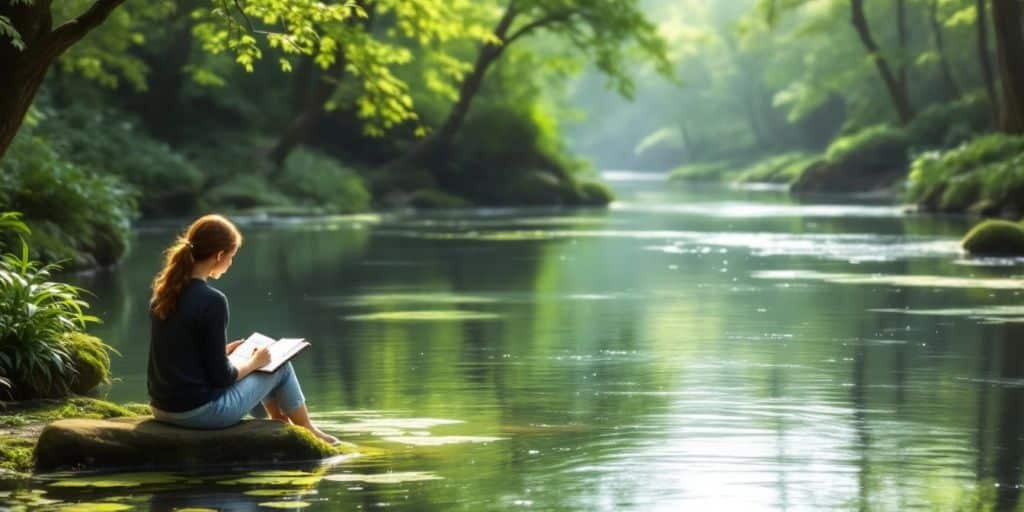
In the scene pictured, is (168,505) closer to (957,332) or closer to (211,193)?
(957,332)

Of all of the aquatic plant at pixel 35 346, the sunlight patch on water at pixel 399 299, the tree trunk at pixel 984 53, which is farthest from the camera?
the tree trunk at pixel 984 53

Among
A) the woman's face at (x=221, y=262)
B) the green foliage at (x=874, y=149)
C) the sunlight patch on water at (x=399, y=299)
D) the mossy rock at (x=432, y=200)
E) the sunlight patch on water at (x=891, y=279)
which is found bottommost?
the woman's face at (x=221, y=262)

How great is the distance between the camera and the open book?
35.3 ft

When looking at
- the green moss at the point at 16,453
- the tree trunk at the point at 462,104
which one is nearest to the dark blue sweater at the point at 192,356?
the green moss at the point at 16,453

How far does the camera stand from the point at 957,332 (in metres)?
18.2

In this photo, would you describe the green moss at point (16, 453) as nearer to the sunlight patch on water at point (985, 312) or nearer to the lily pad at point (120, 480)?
the lily pad at point (120, 480)

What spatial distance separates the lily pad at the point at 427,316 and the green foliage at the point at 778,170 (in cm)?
6966

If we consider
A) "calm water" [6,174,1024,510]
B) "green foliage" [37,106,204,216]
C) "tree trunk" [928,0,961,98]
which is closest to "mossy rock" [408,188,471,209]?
"green foliage" [37,106,204,216]

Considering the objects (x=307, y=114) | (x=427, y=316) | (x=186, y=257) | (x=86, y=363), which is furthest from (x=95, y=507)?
(x=307, y=114)

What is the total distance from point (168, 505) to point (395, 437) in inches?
101

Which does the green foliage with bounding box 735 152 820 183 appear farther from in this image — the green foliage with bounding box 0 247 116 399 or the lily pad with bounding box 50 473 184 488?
the lily pad with bounding box 50 473 184 488

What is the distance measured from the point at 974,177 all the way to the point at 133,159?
19379 millimetres

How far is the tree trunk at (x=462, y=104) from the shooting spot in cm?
5731

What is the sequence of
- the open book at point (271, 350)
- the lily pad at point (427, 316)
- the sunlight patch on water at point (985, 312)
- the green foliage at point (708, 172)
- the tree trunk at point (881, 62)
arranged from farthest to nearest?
the green foliage at point (708, 172) → the tree trunk at point (881, 62) → the lily pad at point (427, 316) → the sunlight patch on water at point (985, 312) → the open book at point (271, 350)
